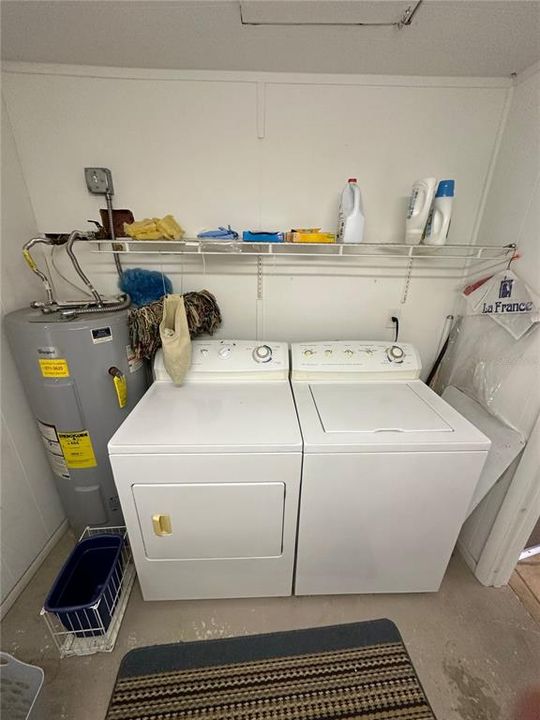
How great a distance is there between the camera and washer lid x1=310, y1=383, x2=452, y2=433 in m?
1.23

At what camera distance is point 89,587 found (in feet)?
4.89

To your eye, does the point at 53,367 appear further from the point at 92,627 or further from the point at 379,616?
the point at 379,616

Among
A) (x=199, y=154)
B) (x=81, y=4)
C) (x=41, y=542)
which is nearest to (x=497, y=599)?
(x=41, y=542)

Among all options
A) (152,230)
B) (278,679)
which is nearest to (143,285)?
(152,230)

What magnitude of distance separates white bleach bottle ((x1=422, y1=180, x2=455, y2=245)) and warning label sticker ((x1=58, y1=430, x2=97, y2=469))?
6.70ft

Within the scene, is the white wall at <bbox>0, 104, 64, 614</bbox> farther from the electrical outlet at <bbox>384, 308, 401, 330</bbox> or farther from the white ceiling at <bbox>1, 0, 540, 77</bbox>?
the electrical outlet at <bbox>384, 308, 401, 330</bbox>

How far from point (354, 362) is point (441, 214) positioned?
2.78 feet

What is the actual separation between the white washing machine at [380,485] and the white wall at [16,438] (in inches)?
55.5

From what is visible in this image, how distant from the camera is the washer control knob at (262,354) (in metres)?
1.60

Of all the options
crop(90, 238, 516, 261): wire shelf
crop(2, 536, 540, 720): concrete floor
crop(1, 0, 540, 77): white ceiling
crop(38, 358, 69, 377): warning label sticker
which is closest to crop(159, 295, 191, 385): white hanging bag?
crop(90, 238, 516, 261): wire shelf

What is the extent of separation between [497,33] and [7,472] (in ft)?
9.46

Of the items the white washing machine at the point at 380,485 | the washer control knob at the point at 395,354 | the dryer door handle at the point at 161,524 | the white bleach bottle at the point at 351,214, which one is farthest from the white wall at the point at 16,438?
the washer control knob at the point at 395,354

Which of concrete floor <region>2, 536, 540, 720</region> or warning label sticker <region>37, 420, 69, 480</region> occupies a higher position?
warning label sticker <region>37, 420, 69, 480</region>

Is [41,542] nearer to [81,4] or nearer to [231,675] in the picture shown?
[231,675]
